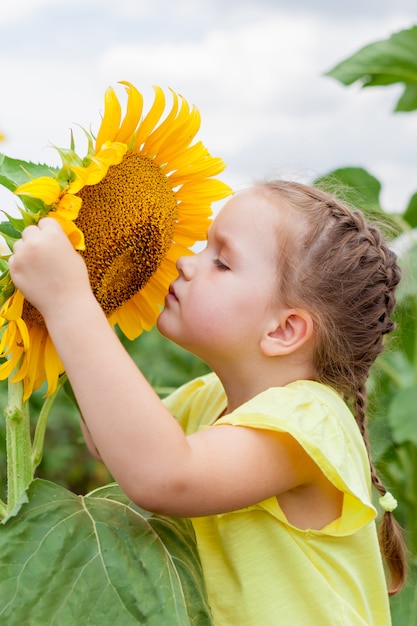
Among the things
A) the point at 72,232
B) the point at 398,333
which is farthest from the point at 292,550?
the point at 398,333

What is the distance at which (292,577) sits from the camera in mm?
1263

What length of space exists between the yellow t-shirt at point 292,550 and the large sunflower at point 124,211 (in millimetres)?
218

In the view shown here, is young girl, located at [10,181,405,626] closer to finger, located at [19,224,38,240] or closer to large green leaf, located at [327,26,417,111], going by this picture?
finger, located at [19,224,38,240]

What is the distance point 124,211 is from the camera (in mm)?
1205

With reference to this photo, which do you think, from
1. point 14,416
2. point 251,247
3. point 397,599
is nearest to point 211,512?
point 14,416

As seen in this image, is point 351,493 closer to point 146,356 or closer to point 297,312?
point 297,312

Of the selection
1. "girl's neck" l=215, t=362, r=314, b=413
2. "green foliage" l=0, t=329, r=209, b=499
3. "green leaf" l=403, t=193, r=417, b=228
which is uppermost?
"girl's neck" l=215, t=362, r=314, b=413

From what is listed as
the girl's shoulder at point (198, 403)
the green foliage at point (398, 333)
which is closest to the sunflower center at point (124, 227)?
the girl's shoulder at point (198, 403)

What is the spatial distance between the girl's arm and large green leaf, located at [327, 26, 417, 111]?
4.44 ft

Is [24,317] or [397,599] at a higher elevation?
[24,317]

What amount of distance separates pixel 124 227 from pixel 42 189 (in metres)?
0.16

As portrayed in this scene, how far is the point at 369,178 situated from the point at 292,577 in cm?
129

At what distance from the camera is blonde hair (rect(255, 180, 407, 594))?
1.33 m

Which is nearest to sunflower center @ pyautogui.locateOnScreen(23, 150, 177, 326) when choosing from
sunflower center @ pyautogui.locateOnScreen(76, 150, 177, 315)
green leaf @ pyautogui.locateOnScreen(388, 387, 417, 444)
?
sunflower center @ pyautogui.locateOnScreen(76, 150, 177, 315)
